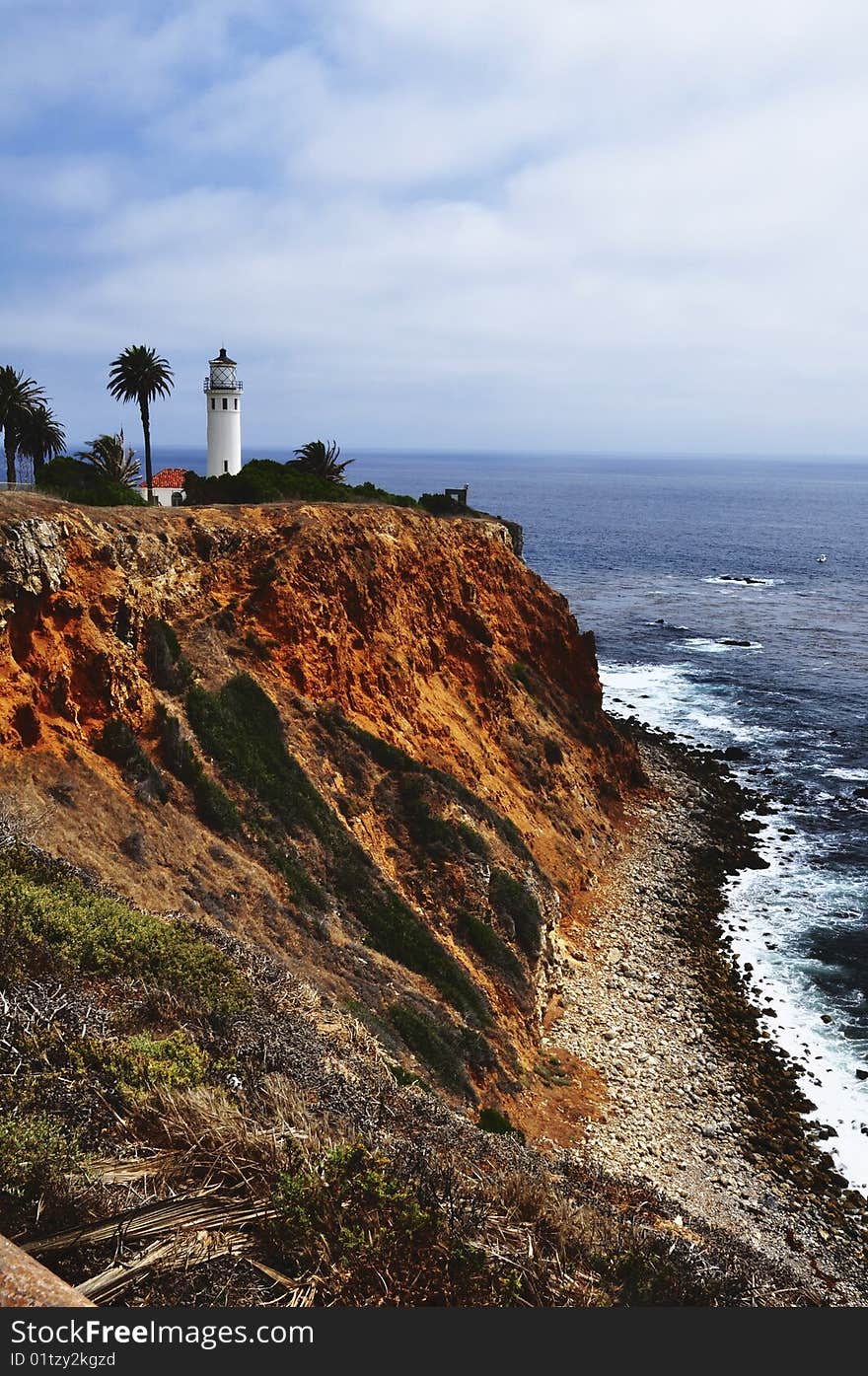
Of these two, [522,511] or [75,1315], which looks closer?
[75,1315]

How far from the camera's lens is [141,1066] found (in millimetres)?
8727

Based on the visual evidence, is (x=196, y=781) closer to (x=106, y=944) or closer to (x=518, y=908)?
(x=106, y=944)

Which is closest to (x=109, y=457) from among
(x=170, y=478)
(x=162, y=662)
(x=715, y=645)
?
(x=170, y=478)

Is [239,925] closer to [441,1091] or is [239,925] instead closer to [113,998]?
[441,1091]

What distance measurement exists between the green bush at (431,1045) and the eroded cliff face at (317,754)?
0.08m

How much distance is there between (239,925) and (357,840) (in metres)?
7.78

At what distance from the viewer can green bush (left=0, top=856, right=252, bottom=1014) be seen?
11258 millimetres

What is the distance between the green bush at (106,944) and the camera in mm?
11258

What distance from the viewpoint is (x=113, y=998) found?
35.8 ft

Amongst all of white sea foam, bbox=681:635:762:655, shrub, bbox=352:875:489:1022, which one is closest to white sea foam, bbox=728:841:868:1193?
shrub, bbox=352:875:489:1022

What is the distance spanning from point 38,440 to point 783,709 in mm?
51551

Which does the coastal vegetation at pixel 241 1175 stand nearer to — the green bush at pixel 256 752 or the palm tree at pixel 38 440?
the green bush at pixel 256 752

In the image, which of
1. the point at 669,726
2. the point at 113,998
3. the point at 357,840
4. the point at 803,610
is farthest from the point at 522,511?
the point at 113,998

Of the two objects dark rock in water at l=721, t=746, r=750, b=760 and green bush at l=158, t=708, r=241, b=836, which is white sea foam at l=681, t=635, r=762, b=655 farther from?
green bush at l=158, t=708, r=241, b=836
